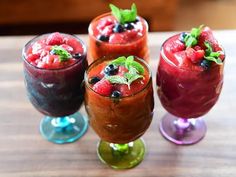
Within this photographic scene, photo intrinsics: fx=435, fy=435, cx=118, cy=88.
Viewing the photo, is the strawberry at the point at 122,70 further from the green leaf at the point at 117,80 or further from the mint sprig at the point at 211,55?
the mint sprig at the point at 211,55

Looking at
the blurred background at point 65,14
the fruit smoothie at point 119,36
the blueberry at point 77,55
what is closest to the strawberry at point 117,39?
the fruit smoothie at point 119,36

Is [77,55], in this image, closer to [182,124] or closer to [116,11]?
[116,11]

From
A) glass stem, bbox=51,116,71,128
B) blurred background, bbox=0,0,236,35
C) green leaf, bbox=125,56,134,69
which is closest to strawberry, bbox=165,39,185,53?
green leaf, bbox=125,56,134,69

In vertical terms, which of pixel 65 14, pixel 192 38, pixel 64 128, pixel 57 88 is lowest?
pixel 65 14

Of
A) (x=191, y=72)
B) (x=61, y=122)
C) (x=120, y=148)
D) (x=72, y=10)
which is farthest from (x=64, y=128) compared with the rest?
(x=72, y=10)

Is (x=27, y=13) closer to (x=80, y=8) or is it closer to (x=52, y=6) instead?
(x=52, y=6)

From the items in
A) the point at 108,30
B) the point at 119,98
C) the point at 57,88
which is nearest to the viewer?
the point at 119,98
